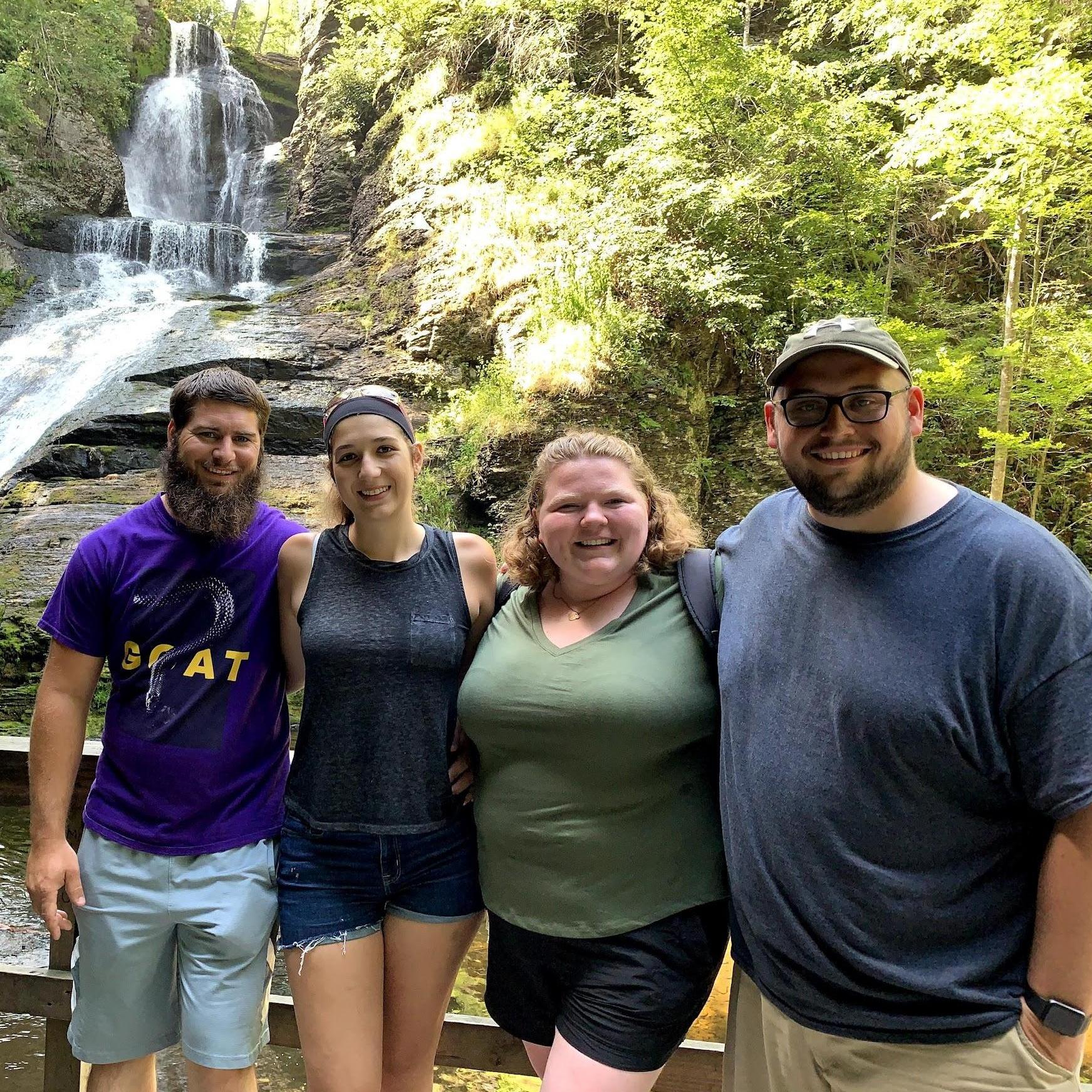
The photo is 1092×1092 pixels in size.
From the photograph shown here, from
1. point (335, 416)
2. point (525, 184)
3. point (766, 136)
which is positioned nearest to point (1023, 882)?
point (335, 416)

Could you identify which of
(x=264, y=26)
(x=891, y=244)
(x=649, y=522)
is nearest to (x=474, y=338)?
(x=891, y=244)

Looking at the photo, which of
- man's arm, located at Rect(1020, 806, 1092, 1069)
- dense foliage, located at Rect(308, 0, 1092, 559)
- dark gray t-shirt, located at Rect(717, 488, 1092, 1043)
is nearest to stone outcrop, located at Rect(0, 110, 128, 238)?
dense foliage, located at Rect(308, 0, 1092, 559)

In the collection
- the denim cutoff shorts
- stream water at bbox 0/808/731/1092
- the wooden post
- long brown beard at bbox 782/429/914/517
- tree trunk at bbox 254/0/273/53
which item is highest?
tree trunk at bbox 254/0/273/53

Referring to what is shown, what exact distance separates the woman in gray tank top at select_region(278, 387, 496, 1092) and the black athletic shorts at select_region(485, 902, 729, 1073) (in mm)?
228

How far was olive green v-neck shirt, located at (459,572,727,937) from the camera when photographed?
1.72 meters

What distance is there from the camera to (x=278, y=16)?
35750 millimetres

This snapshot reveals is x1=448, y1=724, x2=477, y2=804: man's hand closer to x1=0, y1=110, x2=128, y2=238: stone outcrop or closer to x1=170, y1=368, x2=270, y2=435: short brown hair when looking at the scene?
x1=170, y1=368, x2=270, y2=435: short brown hair

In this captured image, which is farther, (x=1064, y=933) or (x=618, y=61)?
(x=618, y=61)

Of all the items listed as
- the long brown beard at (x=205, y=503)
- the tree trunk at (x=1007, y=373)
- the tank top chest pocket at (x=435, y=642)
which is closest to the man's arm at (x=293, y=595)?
the long brown beard at (x=205, y=503)

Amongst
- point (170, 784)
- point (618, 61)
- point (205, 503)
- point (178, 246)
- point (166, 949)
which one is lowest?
point (166, 949)

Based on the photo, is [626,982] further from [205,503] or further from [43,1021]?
[43,1021]

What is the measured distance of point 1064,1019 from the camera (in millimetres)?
1350

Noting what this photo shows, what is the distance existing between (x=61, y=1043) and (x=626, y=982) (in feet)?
5.18

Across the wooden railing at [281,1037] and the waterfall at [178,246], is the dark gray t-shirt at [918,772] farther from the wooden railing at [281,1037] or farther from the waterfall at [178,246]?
the waterfall at [178,246]
